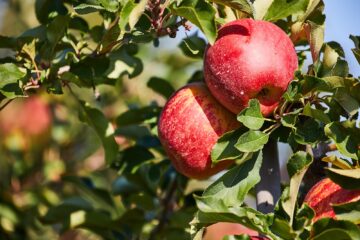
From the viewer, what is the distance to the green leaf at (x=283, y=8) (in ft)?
4.63

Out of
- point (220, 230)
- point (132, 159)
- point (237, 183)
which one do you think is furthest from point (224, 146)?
point (220, 230)

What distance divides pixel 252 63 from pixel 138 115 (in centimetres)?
61

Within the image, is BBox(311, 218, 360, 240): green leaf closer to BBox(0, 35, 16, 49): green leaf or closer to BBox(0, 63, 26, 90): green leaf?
BBox(0, 63, 26, 90): green leaf

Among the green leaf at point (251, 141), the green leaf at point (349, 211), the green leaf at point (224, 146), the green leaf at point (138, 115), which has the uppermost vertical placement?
the green leaf at point (251, 141)

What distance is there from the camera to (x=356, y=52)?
131cm

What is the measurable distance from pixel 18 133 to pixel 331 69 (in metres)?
1.92

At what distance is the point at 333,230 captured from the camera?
108 centimetres

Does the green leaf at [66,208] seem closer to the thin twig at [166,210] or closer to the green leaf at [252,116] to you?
the thin twig at [166,210]

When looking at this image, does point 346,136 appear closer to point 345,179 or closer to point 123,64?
point 345,179

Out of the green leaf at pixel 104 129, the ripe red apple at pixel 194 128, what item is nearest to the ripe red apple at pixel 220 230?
the green leaf at pixel 104 129

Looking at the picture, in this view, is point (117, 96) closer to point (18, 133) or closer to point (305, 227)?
point (18, 133)

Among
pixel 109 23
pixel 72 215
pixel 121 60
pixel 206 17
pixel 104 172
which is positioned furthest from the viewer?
pixel 104 172

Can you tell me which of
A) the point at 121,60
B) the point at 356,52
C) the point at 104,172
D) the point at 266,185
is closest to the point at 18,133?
the point at 104,172

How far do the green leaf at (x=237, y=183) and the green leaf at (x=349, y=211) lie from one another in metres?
0.21
